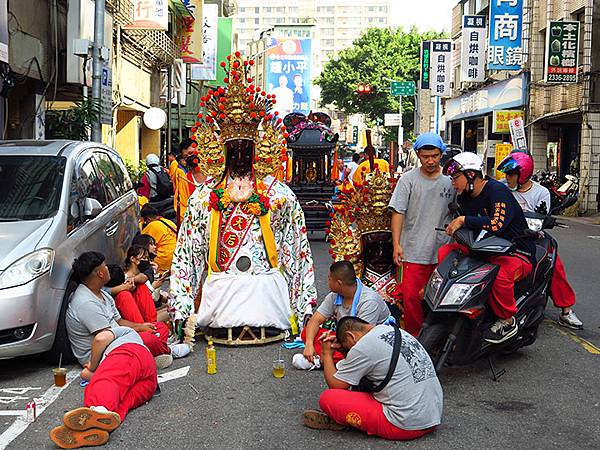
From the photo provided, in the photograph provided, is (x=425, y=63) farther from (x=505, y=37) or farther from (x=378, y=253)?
(x=378, y=253)

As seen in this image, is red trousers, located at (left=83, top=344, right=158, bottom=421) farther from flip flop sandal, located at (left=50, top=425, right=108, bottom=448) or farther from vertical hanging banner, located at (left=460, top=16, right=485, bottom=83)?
vertical hanging banner, located at (left=460, top=16, right=485, bottom=83)

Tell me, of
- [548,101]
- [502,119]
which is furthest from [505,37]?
[502,119]

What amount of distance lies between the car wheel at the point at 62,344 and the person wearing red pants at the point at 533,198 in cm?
430

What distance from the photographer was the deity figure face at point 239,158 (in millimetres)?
7359

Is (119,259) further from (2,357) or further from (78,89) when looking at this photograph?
(78,89)

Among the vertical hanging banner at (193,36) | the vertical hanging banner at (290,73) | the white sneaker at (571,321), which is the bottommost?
the white sneaker at (571,321)

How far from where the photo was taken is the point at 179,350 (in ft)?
22.0

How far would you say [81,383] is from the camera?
5.93 metres

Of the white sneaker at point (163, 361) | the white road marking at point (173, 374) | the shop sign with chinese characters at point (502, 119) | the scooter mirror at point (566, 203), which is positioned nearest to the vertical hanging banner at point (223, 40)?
the shop sign with chinese characters at point (502, 119)

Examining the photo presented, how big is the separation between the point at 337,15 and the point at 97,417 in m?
165

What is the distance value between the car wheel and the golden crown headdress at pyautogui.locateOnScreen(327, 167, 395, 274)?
2373 mm

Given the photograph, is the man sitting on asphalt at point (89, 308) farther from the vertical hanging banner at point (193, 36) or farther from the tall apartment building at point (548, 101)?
the vertical hanging banner at point (193, 36)

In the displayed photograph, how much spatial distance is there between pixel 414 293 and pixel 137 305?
234 centimetres

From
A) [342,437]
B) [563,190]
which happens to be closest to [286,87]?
[563,190]
